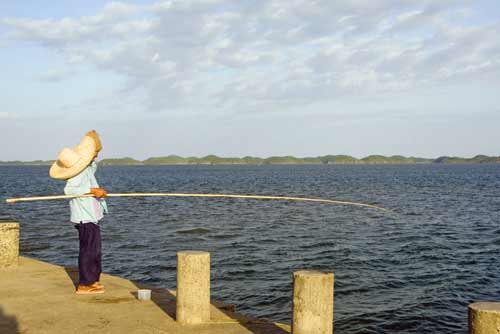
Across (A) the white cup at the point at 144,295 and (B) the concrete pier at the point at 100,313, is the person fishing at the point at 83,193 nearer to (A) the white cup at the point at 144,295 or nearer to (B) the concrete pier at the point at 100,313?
(B) the concrete pier at the point at 100,313

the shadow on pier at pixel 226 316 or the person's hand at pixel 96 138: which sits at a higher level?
the person's hand at pixel 96 138

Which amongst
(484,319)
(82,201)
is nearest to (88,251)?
(82,201)

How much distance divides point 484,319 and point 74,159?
19.0 ft

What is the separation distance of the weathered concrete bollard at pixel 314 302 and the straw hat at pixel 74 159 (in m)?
3.86

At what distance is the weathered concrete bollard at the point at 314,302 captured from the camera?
18.2 feet

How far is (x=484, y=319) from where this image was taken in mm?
4496

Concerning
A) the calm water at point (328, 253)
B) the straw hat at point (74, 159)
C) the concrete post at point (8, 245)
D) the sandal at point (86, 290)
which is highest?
the straw hat at point (74, 159)

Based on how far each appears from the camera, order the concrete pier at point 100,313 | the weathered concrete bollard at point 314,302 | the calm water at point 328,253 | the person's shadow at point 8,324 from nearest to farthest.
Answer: the weathered concrete bollard at point 314,302 < the person's shadow at point 8,324 < the concrete pier at point 100,313 < the calm water at point 328,253

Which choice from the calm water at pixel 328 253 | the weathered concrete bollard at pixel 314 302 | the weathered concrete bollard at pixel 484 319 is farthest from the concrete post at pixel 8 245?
the weathered concrete bollard at pixel 484 319

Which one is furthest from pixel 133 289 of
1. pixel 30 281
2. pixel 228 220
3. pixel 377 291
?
pixel 228 220

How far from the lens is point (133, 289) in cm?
856

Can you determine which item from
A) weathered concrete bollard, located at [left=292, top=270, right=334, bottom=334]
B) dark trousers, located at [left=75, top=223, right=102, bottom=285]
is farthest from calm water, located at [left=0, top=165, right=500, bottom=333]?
weathered concrete bollard, located at [left=292, top=270, right=334, bottom=334]

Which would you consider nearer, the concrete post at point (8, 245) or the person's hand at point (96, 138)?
the person's hand at point (96, 138)

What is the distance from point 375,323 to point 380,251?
8.74 meters
